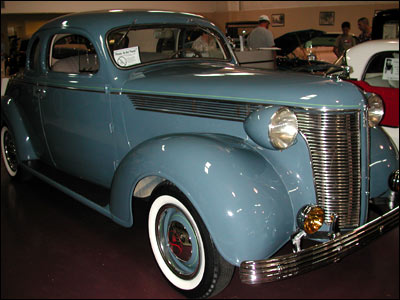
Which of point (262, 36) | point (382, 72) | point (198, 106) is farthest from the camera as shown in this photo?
point (262, 36)

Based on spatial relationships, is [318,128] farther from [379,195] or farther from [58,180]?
[58,180]

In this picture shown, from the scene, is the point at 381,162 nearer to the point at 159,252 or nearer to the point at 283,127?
the point at 283,127

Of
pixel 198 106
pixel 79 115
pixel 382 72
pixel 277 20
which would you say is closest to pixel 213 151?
pixel 198 106

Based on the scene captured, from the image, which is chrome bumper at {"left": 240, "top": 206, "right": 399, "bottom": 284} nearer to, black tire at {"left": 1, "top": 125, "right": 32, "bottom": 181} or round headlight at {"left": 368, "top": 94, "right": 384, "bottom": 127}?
round headlight at {"left": 368, "top": 94, "right": 384, "bottom": 127}

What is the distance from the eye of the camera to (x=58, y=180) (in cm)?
342

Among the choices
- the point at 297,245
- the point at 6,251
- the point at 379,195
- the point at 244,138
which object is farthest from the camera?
the point at 6,251

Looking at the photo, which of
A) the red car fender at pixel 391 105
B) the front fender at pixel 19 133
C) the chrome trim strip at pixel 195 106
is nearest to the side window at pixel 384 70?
the red car fender at pixel 391 105

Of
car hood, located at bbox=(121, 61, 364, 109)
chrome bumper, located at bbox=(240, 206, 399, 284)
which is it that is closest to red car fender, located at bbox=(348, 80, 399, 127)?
car hood, located at bbox=(121, 61, 364, 109)

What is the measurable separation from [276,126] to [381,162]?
101 centimetres

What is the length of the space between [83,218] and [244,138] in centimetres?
176

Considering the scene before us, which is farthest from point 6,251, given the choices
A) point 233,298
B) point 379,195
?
point 379,195

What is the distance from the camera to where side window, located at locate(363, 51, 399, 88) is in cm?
428

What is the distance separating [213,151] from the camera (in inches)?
84.5

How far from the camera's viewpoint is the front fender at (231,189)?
1963 millimetres
